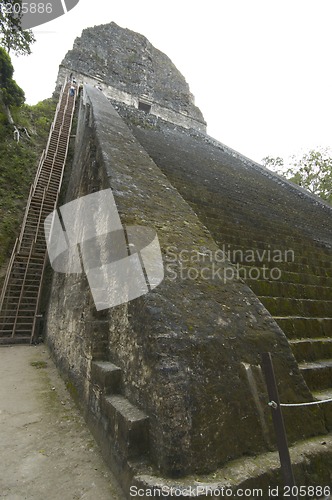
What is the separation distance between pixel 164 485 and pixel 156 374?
19.1 inches

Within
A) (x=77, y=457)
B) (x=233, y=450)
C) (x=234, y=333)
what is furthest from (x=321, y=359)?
(x=77, y=457)

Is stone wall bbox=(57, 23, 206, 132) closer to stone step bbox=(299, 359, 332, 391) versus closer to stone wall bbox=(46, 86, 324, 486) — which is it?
stone wall bbox=(46, 86, 324, 486)

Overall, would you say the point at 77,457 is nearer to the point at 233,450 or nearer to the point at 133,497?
the point at 133,497

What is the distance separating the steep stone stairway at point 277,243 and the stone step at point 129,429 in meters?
1.24

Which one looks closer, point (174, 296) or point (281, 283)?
point (174, 296)

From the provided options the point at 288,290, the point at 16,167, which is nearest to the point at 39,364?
the point at 288,290

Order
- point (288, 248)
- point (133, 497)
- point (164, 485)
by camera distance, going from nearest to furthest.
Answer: point (164, 485)
point (133, 497)
point (288, 248)

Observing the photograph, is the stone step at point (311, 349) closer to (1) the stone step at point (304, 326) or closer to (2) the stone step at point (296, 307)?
(1) the stone step at point (304, 326)

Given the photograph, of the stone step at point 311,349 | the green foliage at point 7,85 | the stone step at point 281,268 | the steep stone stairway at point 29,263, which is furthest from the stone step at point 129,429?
the green foliage at point 7,85

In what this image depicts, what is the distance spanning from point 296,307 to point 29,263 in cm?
561

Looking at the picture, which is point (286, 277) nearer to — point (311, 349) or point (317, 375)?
point (311, 349)

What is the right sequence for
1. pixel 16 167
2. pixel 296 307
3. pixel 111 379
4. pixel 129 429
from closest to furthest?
pixel 129 429
pixel 111 379
pixel 296 307
pixel 16 167

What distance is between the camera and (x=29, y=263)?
20.8 feet

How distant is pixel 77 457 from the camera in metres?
2.03
